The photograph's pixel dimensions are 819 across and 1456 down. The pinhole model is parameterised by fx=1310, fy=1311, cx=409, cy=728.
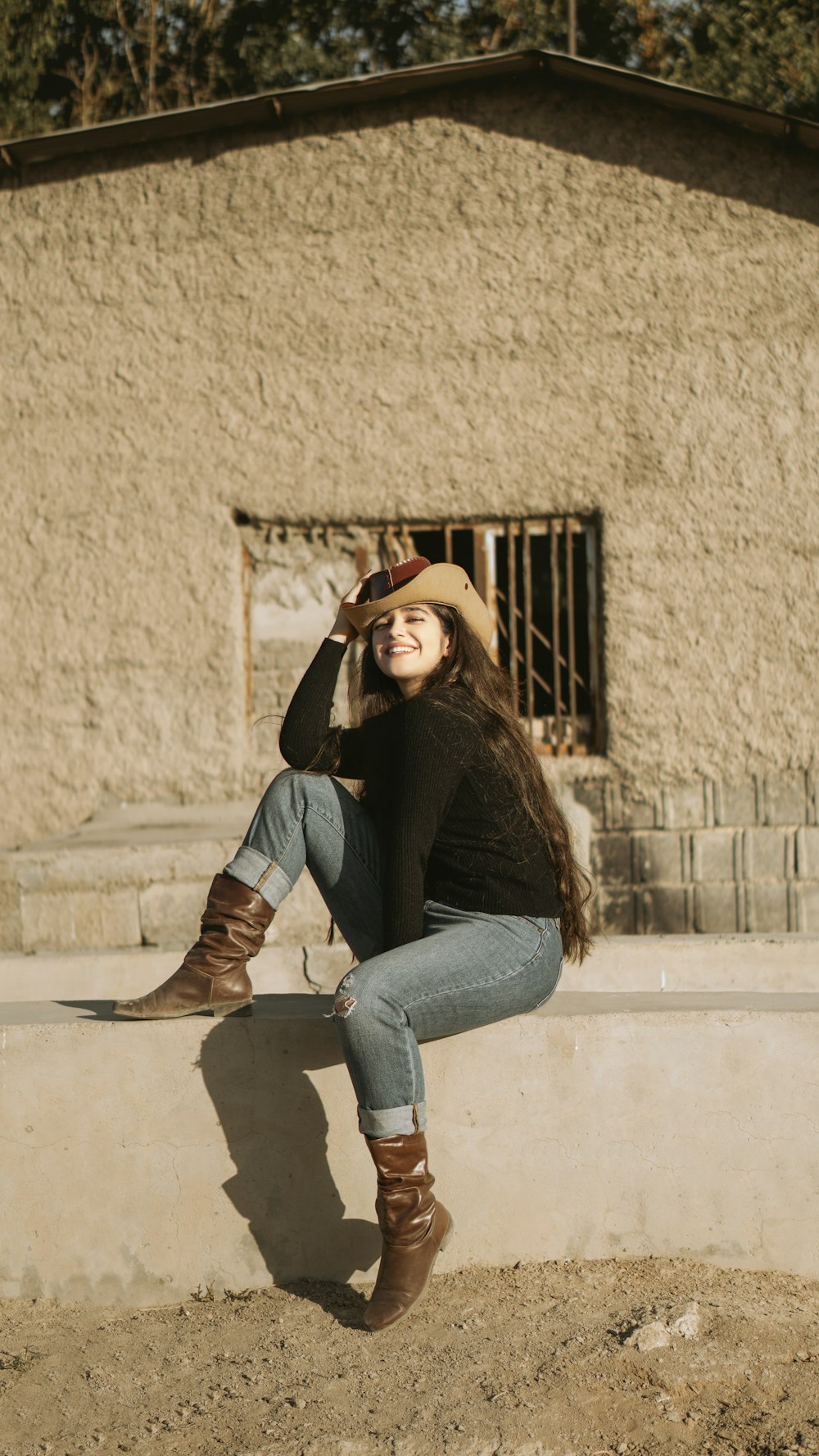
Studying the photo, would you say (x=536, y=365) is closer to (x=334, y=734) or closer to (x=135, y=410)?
(x=135, y=410)

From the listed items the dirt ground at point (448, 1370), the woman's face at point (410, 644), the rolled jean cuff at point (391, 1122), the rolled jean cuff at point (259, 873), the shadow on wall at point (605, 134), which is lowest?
the dirt ground at point (448, 1370)

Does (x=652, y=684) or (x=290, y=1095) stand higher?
(x=652, y=684)

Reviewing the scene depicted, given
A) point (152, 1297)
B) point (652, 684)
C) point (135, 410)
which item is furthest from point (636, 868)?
point (152, 1297)

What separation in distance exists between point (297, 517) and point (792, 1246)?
4115 mm

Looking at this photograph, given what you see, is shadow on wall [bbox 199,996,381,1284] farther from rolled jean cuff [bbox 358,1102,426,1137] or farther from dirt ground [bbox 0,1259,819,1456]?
rolled jean cuff [bbox 358,1102,426,1137]

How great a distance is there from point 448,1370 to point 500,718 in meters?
1.29

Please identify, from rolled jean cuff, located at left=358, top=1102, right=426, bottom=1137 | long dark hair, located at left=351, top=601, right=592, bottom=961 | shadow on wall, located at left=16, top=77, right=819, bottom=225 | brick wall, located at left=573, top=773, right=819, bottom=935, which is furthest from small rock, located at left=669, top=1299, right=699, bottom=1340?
shadow on wall, located at left=16, top=77, right=819, bottom=225

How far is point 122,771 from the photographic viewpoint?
238 inches

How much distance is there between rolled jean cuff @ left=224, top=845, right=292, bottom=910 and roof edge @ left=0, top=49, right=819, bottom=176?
4148 millimetres

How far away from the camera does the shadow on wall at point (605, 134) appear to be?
5969 millimetres

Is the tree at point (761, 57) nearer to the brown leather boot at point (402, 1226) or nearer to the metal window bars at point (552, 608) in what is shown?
the metal window bars at point (552, 608)

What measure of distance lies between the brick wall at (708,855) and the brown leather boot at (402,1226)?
3523 millimetres

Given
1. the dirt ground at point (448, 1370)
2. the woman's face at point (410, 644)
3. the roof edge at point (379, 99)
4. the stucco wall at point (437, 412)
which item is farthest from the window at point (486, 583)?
the dirt ground at point (448, 1370)

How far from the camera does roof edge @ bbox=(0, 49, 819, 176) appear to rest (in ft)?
18.8
